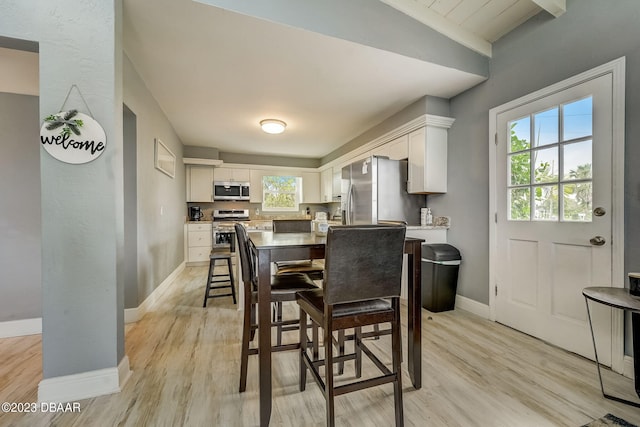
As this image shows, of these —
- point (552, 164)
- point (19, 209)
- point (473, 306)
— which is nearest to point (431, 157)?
point (552, 164)

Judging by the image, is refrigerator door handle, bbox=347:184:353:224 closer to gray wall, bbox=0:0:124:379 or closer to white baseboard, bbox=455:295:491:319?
white baseboard, bbox=455:295:491:319

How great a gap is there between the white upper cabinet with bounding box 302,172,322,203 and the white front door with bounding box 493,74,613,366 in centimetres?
444

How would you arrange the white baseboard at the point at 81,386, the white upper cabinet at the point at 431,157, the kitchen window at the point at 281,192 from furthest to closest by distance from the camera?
the kitchen window at the point at 281,192
the white upper cabinet at the point at 431,157
the white baseboard at the point at 81,386

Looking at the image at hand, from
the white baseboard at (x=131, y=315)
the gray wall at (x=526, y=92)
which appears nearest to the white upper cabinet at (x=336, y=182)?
the gray wall at (x=526, y=92)

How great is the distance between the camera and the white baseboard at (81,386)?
1.46m

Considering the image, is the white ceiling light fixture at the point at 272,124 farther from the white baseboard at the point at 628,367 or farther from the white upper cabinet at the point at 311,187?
the white baseboard at the point at 628,367

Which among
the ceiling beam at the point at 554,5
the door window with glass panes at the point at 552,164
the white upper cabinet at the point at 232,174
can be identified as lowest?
the door window with glass panes at the point at 552,164

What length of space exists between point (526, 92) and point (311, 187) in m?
4.75

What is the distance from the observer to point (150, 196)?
3014 millimetres

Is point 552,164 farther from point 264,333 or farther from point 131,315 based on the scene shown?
point 131,315

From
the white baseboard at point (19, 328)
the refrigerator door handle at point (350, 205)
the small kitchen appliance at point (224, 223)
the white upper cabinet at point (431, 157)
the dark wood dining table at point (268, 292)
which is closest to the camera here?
the dark wood dining table at point (268, 292)

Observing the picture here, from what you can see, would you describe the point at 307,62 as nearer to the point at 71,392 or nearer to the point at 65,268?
the point at 65,268

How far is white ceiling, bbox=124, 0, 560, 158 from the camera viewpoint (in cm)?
197

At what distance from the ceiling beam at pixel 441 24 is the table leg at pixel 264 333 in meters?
2.45
